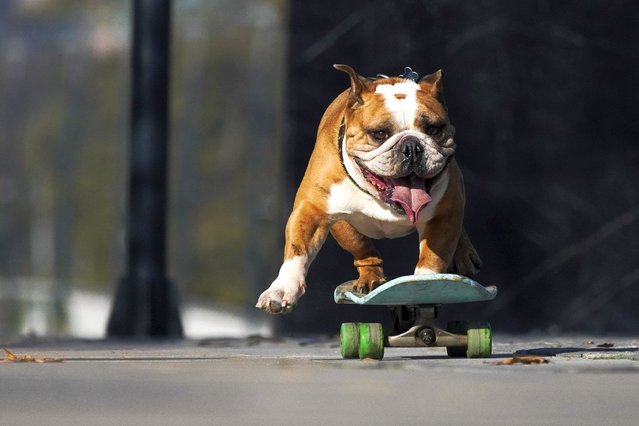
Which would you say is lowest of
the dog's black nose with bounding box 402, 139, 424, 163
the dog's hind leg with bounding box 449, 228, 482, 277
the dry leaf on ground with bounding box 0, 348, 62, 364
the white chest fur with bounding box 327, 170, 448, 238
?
the dry leaf on ground with bounding box 0, 348, 62, 364

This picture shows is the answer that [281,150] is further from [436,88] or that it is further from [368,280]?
[436,88]

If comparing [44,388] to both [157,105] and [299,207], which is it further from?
[157,105]

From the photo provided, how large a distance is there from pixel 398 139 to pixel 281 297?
748mm

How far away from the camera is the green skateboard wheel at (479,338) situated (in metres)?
6.39

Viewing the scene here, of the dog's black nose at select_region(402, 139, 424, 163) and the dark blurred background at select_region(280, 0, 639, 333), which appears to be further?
the dark blurred background at select_region(280, 0, 639, 333)

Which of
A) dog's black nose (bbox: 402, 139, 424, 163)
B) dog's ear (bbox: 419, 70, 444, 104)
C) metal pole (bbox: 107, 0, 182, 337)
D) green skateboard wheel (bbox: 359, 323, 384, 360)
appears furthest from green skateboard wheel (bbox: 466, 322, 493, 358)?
metal pole (bbox: 107, 0, 182, 337)

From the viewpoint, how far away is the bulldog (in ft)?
20.0

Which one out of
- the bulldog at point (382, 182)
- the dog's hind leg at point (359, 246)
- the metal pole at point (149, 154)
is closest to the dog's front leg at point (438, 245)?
the bulldog at point (382, 182)

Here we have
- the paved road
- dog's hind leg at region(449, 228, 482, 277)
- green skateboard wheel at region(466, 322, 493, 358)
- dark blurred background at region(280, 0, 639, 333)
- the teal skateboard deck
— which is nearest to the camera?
the paved road

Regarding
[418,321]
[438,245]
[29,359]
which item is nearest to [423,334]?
[418,321]

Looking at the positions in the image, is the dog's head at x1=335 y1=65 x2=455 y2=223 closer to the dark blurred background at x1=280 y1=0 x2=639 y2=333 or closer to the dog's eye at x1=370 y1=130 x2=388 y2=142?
the dog's eye at x1=370 y1=130 x2=388 y2=142

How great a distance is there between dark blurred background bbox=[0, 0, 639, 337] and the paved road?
1754mm

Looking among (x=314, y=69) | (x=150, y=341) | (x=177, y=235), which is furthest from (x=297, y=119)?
(x=150, y=341)

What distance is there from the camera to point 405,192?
6.21 m
